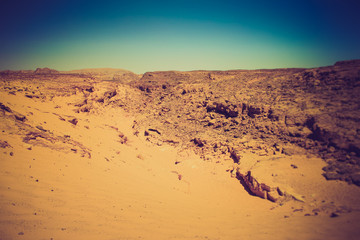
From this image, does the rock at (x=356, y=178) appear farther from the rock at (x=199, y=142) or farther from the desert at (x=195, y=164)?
the rock at (x=199, y=142)

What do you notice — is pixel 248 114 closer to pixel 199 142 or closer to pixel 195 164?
pixel 199 142

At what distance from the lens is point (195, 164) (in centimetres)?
901

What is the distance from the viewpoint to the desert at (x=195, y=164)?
3.87m

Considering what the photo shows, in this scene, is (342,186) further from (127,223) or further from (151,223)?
(127,223)

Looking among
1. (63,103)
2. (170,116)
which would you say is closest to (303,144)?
(170,116)

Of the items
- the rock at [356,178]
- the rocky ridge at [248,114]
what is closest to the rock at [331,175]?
the rocky ridge at [248,114]

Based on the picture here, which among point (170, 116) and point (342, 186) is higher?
point (170, 116)

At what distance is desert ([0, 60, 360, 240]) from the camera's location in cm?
387

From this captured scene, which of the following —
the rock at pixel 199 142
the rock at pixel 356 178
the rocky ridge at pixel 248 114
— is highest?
the rocky ridge at pixel 248 114

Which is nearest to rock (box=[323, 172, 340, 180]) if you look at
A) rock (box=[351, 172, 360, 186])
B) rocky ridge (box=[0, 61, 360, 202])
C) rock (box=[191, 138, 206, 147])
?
rocky ridge (box=[0, 61, 360, 202])

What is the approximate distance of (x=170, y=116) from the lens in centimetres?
1363

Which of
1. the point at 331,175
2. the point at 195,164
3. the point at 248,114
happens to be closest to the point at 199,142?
the point at 195,164

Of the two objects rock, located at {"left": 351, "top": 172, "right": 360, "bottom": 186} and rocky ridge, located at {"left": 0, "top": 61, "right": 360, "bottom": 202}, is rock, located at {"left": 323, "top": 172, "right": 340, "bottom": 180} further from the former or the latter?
rock, located at {"left": 351, "top": 172, "right": 360, "bottom": 186}

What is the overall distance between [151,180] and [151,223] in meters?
2.72
